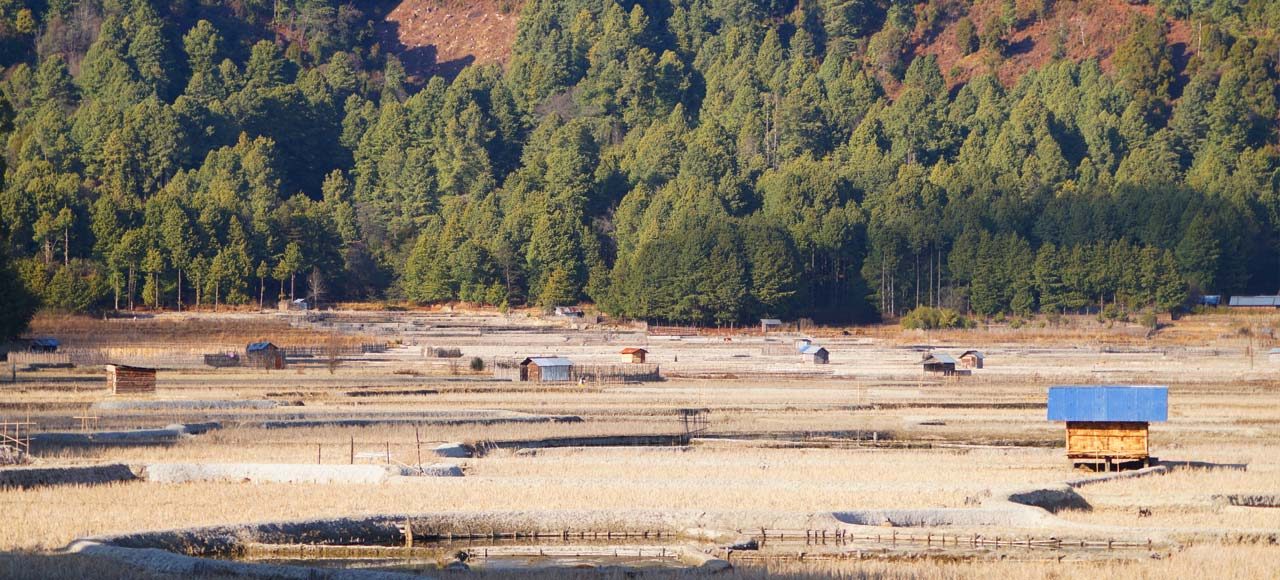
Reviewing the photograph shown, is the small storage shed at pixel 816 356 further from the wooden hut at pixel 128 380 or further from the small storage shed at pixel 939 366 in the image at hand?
the wooden hut at pixel 128 380

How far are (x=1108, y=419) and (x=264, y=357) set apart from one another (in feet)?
164

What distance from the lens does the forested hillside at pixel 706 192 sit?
13762 centimetres

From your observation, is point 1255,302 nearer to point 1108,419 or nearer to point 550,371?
point 550,371

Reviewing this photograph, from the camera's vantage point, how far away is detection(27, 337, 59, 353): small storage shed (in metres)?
A: 86.0

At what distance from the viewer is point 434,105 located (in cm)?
19062

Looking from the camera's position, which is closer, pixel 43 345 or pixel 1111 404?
pixel 1111 404

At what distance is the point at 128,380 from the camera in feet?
199

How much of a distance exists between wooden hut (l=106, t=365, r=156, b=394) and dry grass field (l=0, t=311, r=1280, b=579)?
2.07 feet

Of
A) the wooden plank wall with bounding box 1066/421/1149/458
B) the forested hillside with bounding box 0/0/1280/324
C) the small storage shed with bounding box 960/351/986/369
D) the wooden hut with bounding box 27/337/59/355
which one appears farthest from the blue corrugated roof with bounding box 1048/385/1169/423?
the forested hillside with bounding box 0/0/1280/324

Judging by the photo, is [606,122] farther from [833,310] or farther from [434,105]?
[833,310]

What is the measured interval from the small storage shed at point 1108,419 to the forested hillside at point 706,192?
3388 inches

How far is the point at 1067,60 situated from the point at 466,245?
76293 millimetres

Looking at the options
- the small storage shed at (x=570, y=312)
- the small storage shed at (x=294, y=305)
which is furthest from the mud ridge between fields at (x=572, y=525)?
the small storage shed at (x=294, y=305)

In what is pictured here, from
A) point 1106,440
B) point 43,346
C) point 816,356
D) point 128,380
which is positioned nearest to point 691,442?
point 1106,440
